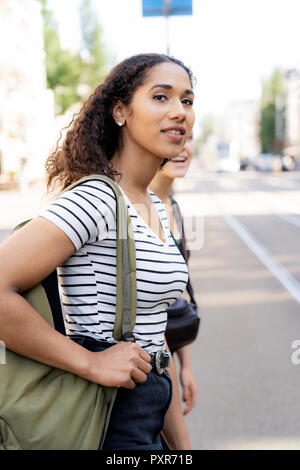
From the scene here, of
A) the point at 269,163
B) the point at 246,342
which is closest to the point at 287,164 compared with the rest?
the point at 269,163

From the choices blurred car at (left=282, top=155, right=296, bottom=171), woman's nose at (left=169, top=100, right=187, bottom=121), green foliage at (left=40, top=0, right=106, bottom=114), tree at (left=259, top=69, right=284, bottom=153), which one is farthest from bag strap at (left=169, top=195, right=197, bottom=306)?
tree at (left=259, top=69, right=284, bottom=153)

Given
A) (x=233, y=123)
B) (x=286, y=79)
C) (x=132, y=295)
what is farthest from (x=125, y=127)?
(x=233, y=123)

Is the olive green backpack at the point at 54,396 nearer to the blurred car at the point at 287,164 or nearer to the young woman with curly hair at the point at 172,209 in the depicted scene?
the young woman with curly hair at the point at 172,209

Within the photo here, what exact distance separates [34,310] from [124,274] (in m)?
0.23

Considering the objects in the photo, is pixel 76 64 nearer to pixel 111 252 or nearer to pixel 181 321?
pixel 181 321

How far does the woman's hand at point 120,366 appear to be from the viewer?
1386 mm

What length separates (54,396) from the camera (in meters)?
1.33

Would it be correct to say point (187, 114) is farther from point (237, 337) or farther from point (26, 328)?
point (237, 337)

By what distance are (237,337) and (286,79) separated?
85.6 meters

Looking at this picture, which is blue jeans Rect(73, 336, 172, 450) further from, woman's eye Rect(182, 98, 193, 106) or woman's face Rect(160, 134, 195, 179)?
woman's face Rect(160, 134, 195, 179)

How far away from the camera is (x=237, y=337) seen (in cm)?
582

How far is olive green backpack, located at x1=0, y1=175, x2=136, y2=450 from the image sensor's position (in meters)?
1.30

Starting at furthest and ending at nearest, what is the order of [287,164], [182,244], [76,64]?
[287,164] → [76,64] → [182,244]
